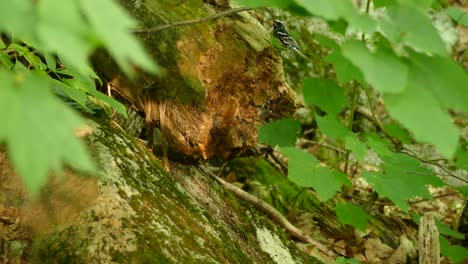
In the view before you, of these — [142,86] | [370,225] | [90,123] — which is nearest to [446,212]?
[370,225]

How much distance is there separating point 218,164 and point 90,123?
1290 millimetres

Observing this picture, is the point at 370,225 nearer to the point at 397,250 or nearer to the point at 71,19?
the point at 397,250

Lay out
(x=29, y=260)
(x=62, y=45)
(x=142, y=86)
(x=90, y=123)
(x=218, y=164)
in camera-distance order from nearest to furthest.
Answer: (x=62, y=45) → (x=29, y=260) → (x=90, y=123) → (x=142, y=86) → (x=218, y=164)

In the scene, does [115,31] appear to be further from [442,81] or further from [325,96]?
[325,96]

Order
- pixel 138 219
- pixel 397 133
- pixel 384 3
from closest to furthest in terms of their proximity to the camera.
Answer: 1. pixel 384 3
2. pixel 138 219
3. pixel 397 133

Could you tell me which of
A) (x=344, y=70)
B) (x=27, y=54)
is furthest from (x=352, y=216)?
(x=27, y=54)

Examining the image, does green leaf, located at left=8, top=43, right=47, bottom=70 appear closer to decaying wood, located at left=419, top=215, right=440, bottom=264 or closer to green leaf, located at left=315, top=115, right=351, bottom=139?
green leaf, located at left=315, top=115, right=351, bottom=139

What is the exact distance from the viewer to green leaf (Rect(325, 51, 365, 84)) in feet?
6.40

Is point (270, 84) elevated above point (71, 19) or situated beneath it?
situated beneath

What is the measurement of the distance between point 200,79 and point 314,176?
28.2 inches

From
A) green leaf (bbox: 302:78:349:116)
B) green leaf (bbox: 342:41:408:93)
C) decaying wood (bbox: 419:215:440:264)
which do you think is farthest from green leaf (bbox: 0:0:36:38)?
decaying wood (bbox: 419:215:440:264)

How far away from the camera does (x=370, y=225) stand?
11.5ft

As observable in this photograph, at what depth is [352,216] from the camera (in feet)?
9.64

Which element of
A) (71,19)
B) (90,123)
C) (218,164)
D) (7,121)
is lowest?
(218,164)
